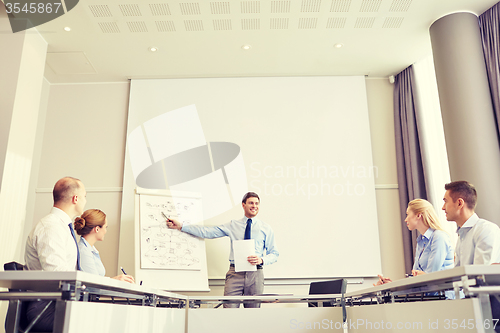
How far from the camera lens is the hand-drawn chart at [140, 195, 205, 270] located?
4.23 m

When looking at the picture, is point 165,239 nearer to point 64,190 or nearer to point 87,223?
point 87,223

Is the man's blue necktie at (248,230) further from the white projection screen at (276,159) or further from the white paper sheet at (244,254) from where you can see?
the white projection screen at (276,159)

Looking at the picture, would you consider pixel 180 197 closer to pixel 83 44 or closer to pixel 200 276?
pixel 200 276

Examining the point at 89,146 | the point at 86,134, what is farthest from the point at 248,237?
the point at 86,134

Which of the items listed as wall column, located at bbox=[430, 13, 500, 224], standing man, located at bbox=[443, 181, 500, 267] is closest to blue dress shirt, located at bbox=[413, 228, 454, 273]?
standing man, located at bbox=[443, 181, 500, 267]

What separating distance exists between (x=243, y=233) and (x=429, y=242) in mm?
1894

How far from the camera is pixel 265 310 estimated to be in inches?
105

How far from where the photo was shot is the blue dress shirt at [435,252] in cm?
288

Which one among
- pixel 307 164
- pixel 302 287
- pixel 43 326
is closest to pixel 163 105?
pixel 307 164

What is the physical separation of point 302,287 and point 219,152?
1.87m

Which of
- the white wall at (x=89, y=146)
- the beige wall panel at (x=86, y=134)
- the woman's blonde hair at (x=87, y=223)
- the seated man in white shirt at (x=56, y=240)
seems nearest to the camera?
the seated man in white shirt at (x=56, y=240)

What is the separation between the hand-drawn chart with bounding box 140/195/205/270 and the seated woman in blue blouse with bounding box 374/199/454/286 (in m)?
2.05

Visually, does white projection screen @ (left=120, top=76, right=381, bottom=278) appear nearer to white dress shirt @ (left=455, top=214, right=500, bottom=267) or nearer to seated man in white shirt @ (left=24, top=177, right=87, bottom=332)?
white dress shirt @ (left=455, top=214, right=500, bottom=267)

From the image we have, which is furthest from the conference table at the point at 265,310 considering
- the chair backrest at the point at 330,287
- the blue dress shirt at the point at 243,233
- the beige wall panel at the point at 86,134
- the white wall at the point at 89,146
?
the beige wall panel at the point at 86,134
